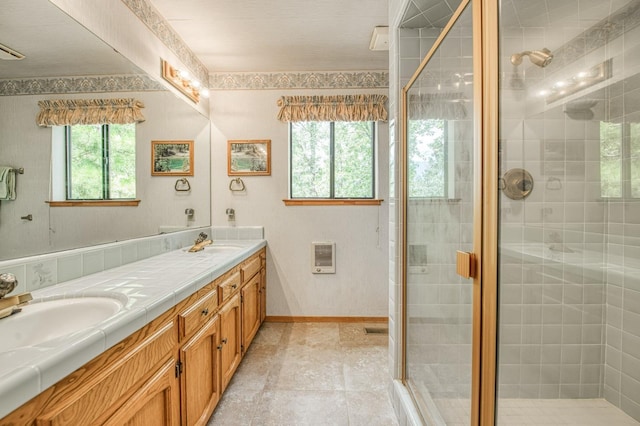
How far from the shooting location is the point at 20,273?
3.81 feet

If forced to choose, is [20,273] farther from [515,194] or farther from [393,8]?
[393,8]

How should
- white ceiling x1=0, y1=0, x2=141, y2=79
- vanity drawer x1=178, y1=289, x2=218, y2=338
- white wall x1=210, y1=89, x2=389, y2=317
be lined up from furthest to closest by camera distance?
white wall x1=210, y1=89, x2=389, y2=317, vanity drawer x1=178, y1=289, x2=218, y2=338, white ceiling x1=0, y1=0, x2=141, y2=79

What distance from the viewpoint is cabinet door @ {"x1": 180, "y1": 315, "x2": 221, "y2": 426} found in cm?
127

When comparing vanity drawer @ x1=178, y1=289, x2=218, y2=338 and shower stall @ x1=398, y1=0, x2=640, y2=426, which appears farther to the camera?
vanity drawer @ x1=178, y1=289, x2=218, y2=338

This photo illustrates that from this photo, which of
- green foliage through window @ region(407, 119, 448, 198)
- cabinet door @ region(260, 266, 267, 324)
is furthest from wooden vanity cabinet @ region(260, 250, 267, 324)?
green foliage through window @ region(407, 119, 448, 198)

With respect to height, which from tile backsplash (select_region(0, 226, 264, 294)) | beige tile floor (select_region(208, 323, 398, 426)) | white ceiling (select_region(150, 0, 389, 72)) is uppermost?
white ceiling (select_region(150, 0, 389, 72))

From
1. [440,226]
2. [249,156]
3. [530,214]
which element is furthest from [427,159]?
[249,156]

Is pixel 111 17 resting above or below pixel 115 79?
above

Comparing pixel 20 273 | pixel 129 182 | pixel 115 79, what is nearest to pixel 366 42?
pixel 115 79

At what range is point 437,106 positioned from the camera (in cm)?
145

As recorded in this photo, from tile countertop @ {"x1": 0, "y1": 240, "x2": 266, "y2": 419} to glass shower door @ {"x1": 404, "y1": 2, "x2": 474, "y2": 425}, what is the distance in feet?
3.73

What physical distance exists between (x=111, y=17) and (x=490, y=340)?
240 centimetres

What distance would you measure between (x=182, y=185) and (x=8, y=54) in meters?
1.47

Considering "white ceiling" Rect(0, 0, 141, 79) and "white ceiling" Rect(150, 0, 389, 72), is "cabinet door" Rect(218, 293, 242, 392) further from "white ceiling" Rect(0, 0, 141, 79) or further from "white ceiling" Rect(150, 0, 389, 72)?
"white ceiling" Rect(150, 0, 389, 72)
